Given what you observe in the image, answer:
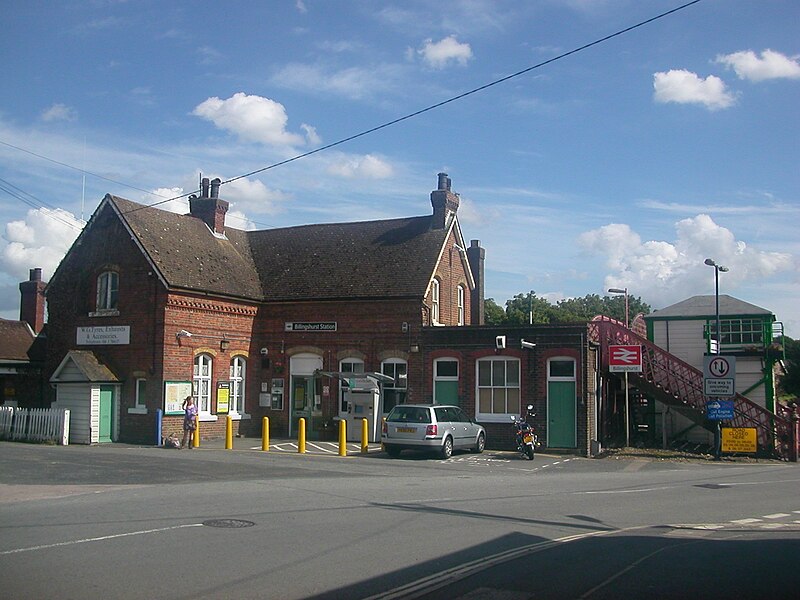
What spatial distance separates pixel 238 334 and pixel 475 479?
15.1m

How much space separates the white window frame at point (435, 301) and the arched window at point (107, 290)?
1199 centimetres

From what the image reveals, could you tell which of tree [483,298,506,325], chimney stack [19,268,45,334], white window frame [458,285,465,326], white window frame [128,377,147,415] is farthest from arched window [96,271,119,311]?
tree [483,298,506,325]

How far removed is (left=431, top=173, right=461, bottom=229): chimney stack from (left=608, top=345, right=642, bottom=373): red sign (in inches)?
363

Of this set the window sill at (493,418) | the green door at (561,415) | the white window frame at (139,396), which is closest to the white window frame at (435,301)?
the window sill at (493,418)

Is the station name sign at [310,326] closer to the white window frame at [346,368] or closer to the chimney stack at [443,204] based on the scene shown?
the white window frame at [346,368]

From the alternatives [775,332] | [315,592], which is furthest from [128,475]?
[775,332]

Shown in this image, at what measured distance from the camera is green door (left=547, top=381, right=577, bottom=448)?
92.0ft

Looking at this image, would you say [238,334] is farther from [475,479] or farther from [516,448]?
[475,479]

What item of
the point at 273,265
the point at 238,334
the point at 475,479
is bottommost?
the point at 475,479

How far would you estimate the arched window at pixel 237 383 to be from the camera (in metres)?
32.2

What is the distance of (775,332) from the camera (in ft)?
121

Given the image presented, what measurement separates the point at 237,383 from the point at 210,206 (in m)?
8.10

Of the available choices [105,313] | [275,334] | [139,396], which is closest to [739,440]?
[275,334]

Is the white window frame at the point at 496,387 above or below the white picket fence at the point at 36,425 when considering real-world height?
above
